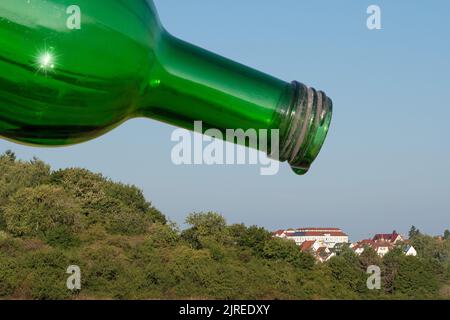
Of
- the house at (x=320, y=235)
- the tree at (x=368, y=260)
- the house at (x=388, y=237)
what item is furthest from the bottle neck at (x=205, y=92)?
the house at (x=320, y=235)

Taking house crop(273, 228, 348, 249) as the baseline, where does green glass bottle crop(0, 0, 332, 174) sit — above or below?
below

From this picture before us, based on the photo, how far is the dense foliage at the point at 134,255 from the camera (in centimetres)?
2317

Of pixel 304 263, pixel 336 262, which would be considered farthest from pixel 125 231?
pixel 336 262

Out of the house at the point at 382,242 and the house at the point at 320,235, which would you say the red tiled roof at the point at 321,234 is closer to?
the house at the point at 320,235

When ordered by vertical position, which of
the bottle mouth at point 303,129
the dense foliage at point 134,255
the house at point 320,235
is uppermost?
the house at point 320,235

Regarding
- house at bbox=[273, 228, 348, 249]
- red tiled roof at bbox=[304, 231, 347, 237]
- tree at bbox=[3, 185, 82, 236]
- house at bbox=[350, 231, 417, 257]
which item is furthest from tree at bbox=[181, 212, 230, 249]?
red tiled roof at bbox=[304, 231, 347, 237]

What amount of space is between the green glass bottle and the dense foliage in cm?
2228

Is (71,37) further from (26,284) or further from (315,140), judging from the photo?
(26,284)

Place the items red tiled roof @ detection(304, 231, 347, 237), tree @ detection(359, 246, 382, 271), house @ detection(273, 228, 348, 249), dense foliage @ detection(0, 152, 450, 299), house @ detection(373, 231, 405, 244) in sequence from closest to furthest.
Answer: dense foliage @ detection(0, 152, 450, 299) → tree @ detection(359, 246, 382, 271) → house @ detection(373, 231, 405, 244) → house @ detection(273, 228, 348, 249) → red tiled roof @ detection(304, 231, 347, 237)

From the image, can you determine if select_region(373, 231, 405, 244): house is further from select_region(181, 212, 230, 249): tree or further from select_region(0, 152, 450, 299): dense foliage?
select_region(181, 212, 230, 249): tree

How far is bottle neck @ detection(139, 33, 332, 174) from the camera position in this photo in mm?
750

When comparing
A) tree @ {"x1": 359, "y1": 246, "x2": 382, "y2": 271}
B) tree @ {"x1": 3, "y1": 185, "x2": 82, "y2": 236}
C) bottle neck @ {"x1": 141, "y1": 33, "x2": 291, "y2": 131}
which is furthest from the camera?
tree @ {"x1": 359, "y1": 246, "x2": 382, "y2": 271}

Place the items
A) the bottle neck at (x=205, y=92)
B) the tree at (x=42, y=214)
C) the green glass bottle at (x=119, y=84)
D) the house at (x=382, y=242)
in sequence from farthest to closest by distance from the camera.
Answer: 1. the house at (x=382, y=242)
2. the tree at (x=42, y=214)
3. the bottle neck at (x=205, y=92)
4. the green glass bottle at (x=119, y=84)

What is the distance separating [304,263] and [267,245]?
69.9 inches
